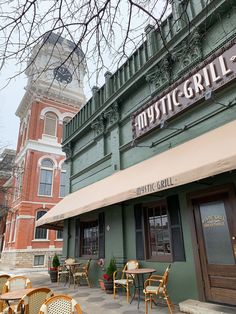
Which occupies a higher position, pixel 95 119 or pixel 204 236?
pixel 95 119

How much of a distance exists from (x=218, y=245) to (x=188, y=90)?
396 cm

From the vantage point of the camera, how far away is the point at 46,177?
25219mm

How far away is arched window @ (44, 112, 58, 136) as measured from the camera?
26797mm

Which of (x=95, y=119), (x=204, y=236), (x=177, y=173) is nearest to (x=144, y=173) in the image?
(x=177, y=173)

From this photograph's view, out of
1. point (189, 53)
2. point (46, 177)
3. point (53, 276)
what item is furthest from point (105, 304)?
point (46, 177)

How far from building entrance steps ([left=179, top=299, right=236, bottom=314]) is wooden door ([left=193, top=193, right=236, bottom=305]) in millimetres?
193

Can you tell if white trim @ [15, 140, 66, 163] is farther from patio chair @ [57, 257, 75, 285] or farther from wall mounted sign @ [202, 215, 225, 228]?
wall mounted sign @ [202, 215, 225, 228]

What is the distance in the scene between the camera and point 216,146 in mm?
4883

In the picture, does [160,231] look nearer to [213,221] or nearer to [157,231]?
[157,231]

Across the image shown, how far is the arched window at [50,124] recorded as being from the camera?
26.8 m

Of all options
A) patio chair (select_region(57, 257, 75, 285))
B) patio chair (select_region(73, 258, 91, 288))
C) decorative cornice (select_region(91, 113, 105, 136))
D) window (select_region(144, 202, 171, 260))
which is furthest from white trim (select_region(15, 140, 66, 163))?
window (select_region(144, 202, 171, 260))

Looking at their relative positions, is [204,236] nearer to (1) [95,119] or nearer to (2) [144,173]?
(2) [144,173]

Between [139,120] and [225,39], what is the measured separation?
333 cm

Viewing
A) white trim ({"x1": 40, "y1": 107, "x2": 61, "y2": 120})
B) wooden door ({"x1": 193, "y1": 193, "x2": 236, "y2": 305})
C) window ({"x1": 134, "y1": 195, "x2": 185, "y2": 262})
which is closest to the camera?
wooden door ({"x1": 193, "y1": 193, "x2": 236, "y2": 305})
